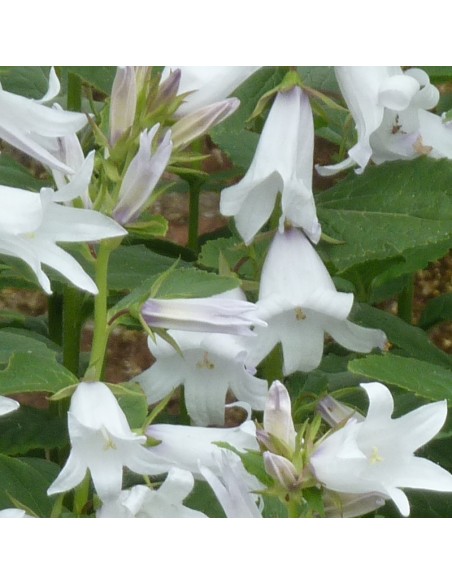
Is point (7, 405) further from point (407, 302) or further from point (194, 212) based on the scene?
point (407, 302)

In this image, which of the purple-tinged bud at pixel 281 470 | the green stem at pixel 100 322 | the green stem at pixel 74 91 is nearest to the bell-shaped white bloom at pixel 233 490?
the purple-tinged bud at pixel 281 470

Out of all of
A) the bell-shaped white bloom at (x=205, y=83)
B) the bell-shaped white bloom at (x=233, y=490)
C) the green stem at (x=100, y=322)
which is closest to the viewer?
the bell-shaped white bloom at (x=233, y=490)

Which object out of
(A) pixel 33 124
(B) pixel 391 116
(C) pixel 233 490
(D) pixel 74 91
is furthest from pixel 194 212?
(C) pixel 233 490

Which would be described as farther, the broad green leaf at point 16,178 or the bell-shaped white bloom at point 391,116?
the broad green leaf at point 16,178

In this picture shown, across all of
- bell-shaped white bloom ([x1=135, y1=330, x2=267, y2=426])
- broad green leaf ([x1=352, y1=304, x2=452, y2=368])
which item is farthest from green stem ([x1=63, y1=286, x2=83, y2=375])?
broad green leaf ([x1=352, y1=304, x2=452, y2=368])

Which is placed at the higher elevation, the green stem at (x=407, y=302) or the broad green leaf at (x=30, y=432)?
the green stem at (x=407, y=302)

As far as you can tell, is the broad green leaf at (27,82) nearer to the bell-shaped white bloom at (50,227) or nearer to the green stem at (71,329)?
the green stem at (71,329)
